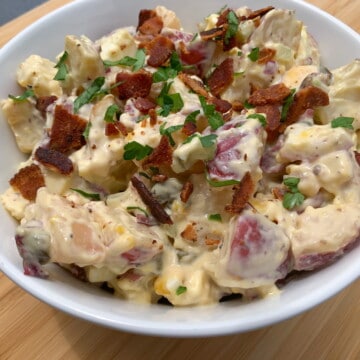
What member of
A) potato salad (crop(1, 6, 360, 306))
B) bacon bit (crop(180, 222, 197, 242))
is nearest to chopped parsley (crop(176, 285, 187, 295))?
potato salad (crop(1, 6, 360, 306))

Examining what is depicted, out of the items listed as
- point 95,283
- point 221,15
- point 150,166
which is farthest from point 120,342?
point 221,15

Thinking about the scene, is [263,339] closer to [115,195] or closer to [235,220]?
[235,220]

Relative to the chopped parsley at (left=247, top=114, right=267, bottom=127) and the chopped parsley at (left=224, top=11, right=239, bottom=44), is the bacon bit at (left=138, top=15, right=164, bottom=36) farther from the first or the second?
the chopped parsley at (left=247, top=114, right=267, bottom=127)

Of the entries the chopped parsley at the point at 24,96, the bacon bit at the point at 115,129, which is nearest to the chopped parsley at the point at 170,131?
the bacon bit at the point at 115,129

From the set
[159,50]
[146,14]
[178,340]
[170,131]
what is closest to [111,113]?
[170,131]

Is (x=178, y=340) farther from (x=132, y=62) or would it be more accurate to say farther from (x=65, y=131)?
(x=132, y=62)
